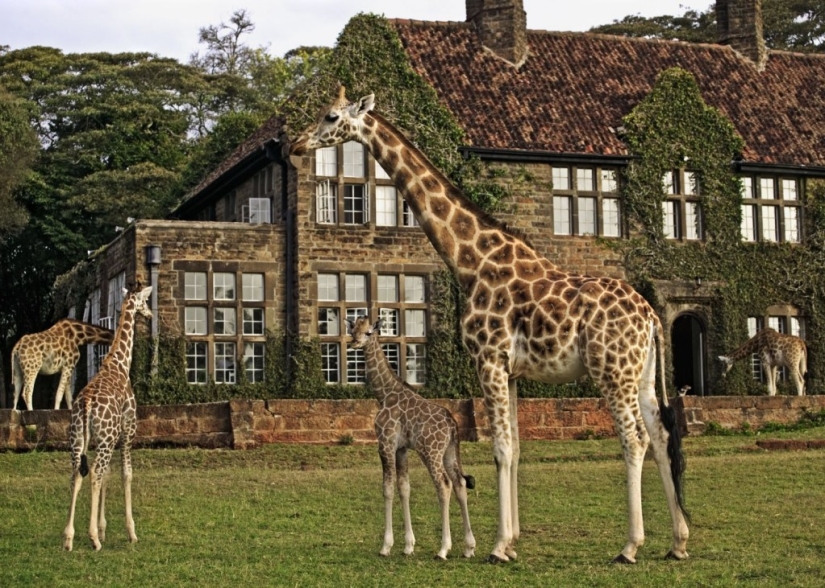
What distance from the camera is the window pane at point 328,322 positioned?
32844 millimetres

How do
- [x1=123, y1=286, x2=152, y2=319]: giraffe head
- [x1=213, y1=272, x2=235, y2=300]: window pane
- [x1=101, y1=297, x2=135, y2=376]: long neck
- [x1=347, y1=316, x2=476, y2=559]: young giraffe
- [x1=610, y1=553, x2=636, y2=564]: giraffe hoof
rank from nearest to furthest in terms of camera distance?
[x1=610, y1=553, x2=636, y2=564]: giraffe hoof, [x1=347, y1=316, x2=476, y2=559]: young giraffe, [x1=101, y1=297, x2=135, y2=376]: long neck, [x1=123, y1=286, x2=152, y2=319]: giraffe head, [x1=213, y1=272, x2=235, y2=300]: window pane

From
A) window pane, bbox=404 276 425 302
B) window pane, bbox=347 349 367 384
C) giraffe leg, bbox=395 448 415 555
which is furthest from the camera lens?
window pane, bbox=404 276 425 302

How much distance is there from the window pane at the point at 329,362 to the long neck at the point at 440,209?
1697cm

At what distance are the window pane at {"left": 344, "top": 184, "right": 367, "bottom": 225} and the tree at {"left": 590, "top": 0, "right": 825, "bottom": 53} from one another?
32719 millimetres

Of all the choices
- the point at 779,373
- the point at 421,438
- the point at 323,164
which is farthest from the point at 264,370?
the point at 421,438

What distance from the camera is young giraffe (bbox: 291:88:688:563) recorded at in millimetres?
14391

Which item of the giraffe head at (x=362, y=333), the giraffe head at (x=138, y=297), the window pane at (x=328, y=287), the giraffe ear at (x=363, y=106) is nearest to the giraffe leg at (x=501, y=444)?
the giraffe head at (x=362, y=333)

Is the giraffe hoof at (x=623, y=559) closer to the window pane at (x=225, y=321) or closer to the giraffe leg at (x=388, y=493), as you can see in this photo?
the giraffe leg at (x=388, y=493)

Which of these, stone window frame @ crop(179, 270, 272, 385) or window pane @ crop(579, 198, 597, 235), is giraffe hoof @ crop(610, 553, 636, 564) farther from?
window pane @ crop(579, 198, 597, 235)

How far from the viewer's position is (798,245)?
37.6 metres

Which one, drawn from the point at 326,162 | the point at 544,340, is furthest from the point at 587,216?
the point at 544,340

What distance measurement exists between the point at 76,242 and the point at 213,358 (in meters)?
23.5

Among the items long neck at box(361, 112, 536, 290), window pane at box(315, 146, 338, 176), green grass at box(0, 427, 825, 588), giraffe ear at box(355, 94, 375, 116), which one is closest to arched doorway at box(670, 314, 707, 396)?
window pane at box(315, 146, 338, 176)

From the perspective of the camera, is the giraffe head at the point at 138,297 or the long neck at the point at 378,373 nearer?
the long neck at the point at 378,373
